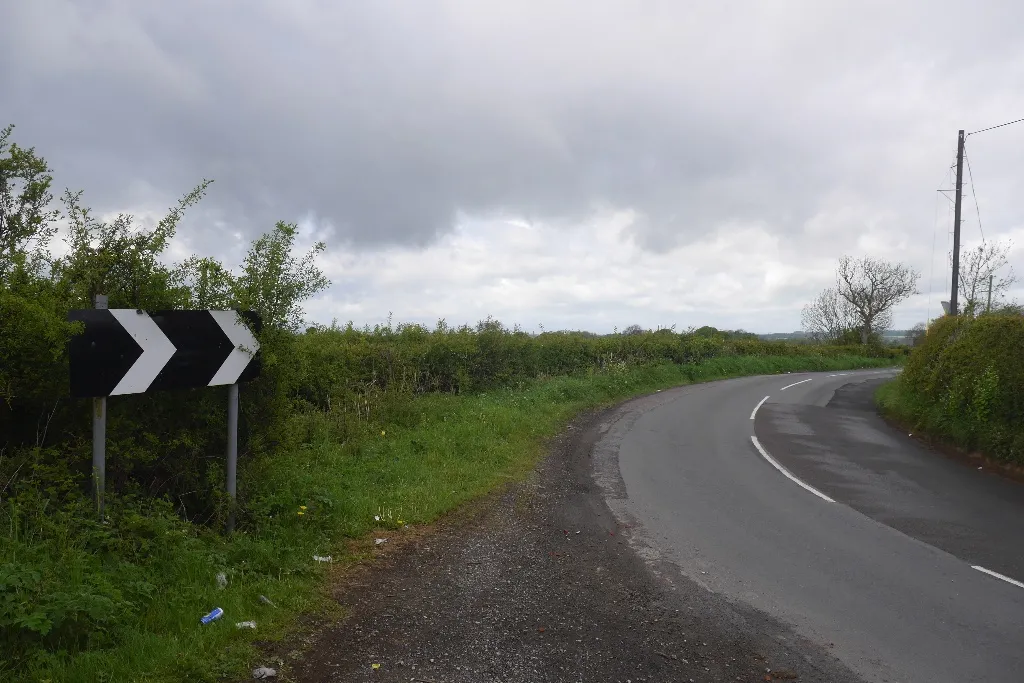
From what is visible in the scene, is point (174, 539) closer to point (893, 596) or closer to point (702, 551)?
point (702, 551)

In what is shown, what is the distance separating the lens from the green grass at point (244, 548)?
12.7ft

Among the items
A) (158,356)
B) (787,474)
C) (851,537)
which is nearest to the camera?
(158,356)

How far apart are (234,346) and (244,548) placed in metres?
1.72

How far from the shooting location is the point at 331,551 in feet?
20.0

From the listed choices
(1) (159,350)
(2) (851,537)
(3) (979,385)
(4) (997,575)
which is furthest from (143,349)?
(3) (979,385)

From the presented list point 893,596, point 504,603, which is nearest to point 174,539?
point 504,603

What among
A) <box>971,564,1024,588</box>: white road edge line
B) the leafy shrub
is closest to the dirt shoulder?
<box>971,564,1024,588</box>: white road edge line

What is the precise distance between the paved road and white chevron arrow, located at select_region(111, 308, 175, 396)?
199 inches

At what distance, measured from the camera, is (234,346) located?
5.68 meters

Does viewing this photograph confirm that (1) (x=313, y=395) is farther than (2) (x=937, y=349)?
No

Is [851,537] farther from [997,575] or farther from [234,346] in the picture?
[234,346]

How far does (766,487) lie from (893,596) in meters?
4.46

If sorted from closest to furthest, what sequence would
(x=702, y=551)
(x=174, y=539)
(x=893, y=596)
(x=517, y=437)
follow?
(x=174, y=539), (x=893, y=596), (x=702, y=551), (x=517, y=437)

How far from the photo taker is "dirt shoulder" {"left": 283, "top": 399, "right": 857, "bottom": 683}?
420cm
